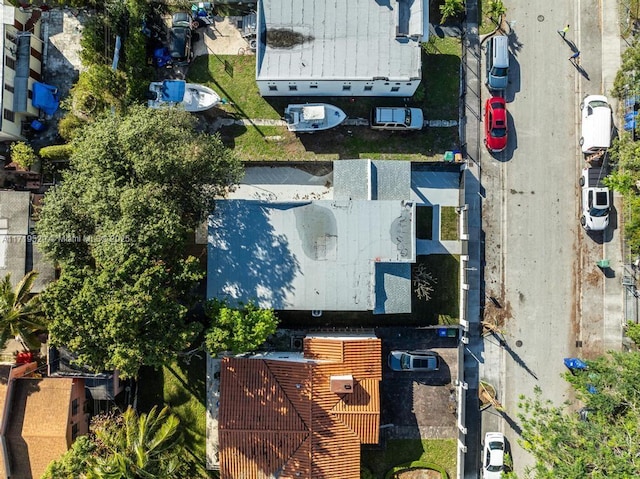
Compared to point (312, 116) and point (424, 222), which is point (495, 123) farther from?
point (312, 116)

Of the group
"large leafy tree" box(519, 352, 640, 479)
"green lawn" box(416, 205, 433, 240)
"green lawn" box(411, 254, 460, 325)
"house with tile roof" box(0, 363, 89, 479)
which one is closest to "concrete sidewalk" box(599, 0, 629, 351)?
"large leafy tree" box(519, 352, 640, 479)

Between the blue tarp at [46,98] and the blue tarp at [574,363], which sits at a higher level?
the blue tarp at [46,98]

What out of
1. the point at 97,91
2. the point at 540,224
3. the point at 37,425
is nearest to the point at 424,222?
the point at 540,224

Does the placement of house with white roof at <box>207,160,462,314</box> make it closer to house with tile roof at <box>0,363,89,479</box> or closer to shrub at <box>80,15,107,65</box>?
house with tile roof at <box>0,363,89,479</box>

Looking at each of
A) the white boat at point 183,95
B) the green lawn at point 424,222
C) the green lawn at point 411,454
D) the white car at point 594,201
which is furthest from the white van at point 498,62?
the green lawn at point 411,454

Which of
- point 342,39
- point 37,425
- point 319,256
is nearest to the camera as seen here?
point 37,425

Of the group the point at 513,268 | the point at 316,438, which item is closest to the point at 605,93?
the point at 513,268

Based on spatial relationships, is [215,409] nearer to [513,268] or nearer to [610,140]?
[513,268]

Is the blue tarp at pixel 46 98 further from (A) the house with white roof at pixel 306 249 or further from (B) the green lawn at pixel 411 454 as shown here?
(B) the green lawn at pixel 411 454
